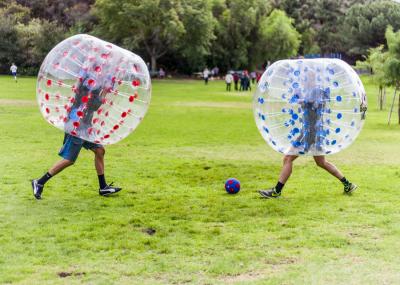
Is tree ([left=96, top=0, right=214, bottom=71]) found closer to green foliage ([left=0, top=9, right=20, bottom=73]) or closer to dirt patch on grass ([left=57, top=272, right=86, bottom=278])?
green foliage ([left=0, top=9, right=20, bottom=73])

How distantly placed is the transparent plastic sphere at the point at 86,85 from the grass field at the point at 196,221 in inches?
45.5

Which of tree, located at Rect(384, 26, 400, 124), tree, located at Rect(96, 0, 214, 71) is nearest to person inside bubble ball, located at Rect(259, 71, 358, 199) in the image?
tree, located at Rect(384, 26, 400, 124)

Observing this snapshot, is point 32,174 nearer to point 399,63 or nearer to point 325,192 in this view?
point 325,192

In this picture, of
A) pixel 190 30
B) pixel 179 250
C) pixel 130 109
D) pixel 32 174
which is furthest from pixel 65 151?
pixel 190 30

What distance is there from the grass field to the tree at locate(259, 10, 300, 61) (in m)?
52.6

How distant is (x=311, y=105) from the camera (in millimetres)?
8820

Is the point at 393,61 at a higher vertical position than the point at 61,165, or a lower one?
higher

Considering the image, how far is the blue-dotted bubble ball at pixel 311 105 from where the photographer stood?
29.0 ft

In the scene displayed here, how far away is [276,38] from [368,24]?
41.5 feet

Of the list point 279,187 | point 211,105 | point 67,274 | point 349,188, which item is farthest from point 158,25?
point 67,274

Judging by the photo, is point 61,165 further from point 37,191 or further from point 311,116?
point 311,116

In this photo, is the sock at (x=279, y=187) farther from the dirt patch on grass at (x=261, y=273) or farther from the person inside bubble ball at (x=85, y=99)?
the dirt patch on grass at (x=261, y=273)

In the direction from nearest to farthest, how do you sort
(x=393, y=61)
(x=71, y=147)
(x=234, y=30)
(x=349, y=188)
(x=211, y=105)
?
(x=71, y=147) < (x=349, y=188) < (x=393, y=61) < (x=211, y=105) < (x=234, y=30)

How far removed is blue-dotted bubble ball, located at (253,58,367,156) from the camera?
884 centimetres
